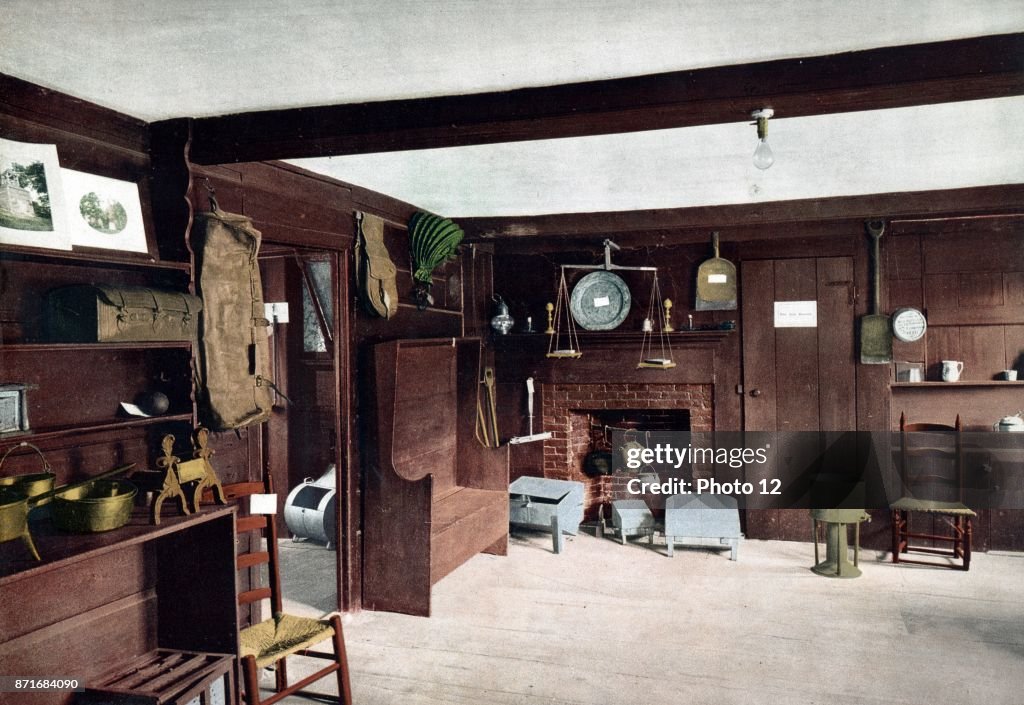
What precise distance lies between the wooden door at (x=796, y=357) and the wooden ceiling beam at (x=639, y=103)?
3294mm

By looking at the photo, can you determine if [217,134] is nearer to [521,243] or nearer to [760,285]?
[521,243]

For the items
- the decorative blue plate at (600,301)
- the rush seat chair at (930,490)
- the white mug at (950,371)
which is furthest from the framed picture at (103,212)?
the white mug at (950,371)

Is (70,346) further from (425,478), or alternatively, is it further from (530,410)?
(530,410)

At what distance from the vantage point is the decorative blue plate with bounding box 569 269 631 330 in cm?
596

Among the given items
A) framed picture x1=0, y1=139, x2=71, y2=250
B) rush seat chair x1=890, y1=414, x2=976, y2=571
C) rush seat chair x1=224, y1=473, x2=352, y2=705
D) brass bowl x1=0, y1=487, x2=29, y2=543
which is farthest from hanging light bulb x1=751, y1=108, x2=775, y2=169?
rush seat chair x1=890, y1=414, x2=976, y2=571

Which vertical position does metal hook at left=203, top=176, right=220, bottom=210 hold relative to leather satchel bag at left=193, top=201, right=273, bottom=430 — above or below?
above

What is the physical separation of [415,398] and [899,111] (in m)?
3.24

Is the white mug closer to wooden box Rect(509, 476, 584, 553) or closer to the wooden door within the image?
the wooden door

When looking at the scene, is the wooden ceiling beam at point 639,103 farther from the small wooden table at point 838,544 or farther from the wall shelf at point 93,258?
the small wooden table at point 838,544

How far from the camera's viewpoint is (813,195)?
4.93m

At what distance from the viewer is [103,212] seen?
8.95ft

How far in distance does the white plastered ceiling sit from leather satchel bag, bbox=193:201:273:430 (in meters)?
0.53

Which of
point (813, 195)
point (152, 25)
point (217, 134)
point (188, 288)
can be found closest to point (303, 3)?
point (152, 25)

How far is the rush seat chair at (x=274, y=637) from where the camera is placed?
2.83 m
